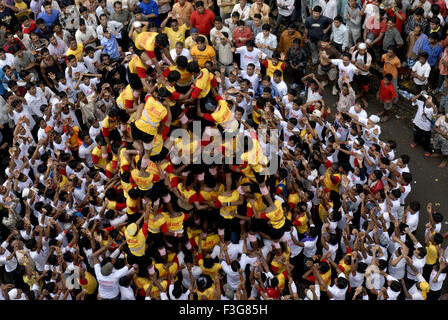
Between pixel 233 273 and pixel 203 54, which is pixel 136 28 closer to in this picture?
pixel 203 54

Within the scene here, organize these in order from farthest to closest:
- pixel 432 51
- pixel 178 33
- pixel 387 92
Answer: pixel 178 33, pixel 432 51, pixel 387 92

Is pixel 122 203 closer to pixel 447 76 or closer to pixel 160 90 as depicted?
pixel 160 90

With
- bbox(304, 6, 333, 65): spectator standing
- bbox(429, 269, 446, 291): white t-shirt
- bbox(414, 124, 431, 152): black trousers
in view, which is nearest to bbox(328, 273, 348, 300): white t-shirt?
bbox(429, 269, 446, 291): white t-shirt

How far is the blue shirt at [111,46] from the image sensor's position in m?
13.9

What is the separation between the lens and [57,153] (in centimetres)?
1152

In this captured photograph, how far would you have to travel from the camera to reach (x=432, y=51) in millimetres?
13234

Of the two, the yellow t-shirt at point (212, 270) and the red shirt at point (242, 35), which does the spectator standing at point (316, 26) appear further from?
the yellow t-shirt at point (212, 270)

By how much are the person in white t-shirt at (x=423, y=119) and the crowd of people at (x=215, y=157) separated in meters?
0.04

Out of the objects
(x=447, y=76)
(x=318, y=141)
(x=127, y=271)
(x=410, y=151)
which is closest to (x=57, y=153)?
(x=127, y=271)

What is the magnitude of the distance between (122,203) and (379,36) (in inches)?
280

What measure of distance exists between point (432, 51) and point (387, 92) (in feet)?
4.32

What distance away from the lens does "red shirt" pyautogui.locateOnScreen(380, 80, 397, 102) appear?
1305 cm

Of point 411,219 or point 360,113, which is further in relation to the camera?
point 360,113

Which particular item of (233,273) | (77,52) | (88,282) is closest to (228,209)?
(233,273)
